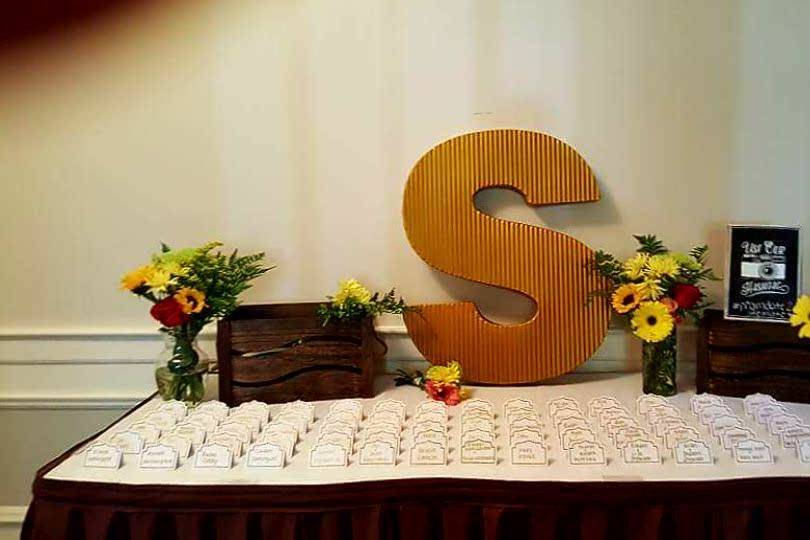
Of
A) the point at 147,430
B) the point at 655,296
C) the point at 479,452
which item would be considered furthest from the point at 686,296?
the point at 147,430

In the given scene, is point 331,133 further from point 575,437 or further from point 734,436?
point 734,436

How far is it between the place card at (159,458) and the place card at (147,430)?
0.05 m

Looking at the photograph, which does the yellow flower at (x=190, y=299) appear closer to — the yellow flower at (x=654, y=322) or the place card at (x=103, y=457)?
the place card at (x=103, y=457)

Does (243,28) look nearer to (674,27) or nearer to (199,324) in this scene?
(199,324)

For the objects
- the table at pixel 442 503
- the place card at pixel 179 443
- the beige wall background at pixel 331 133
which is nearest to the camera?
the table at pixel 442 503

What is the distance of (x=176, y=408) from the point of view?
129cm

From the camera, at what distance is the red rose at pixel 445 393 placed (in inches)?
54.1

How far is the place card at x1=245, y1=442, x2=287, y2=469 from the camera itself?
1.09 m

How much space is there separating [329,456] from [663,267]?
2.43 feet

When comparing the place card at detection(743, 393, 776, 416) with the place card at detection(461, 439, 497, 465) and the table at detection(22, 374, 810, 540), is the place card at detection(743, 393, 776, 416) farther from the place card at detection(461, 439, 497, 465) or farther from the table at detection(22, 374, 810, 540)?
the place card at detection(461, 439, 497, 465)

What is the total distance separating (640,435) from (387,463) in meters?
0.41

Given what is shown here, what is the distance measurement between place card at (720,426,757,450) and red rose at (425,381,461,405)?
0.48 m

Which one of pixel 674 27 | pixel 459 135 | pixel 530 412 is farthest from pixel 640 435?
pixel 674 27

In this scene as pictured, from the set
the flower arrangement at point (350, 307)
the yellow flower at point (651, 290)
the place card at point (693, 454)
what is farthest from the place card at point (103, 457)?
the yellow flower at point (651, 290)
